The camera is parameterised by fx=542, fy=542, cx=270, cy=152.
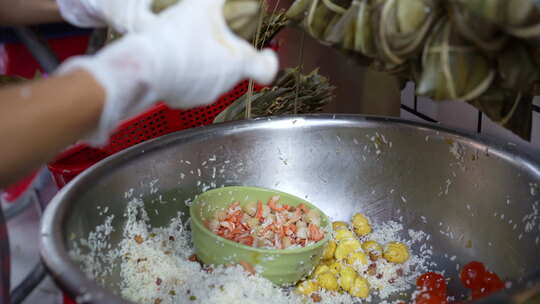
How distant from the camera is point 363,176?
3.45ft

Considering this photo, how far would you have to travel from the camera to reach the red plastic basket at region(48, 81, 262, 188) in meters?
1.11

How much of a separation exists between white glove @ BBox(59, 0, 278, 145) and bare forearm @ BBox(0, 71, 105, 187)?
2 cm

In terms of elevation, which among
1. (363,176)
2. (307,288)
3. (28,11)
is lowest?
(307,288)

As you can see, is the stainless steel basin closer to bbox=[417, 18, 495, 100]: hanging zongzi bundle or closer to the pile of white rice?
the pile of white rice

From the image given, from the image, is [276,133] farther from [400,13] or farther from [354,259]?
[400,13]

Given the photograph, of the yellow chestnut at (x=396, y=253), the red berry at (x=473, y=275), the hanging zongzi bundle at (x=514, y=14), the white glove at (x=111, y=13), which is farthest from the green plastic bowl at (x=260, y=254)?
the hanging zongzi bundle at (x=514, y=14)

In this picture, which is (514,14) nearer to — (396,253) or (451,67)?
(451,67)

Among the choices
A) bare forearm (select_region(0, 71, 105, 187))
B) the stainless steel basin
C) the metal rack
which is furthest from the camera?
the metal rack

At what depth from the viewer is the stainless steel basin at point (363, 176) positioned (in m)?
0.85

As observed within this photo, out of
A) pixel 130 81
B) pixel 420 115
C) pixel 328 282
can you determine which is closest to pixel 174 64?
pixel 130 81

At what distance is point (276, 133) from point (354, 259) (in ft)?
0.90

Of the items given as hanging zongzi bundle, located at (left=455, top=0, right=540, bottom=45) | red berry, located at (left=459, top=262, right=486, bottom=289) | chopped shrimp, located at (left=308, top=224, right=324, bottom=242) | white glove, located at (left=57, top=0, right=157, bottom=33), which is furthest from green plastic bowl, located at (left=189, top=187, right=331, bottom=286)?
hanging zongzi bundle, located at (left=455, top=0, right=540, bottom=45)

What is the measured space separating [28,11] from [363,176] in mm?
664

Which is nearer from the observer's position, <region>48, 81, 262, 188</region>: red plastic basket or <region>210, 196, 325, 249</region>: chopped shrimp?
<region>210, 196, 325, 249</region>: chopped shrimp
